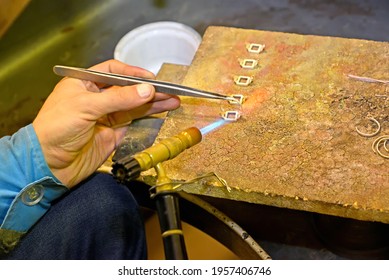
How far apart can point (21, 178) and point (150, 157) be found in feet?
1.04

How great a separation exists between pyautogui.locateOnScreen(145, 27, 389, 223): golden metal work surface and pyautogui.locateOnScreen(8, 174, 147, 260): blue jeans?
0.55ft

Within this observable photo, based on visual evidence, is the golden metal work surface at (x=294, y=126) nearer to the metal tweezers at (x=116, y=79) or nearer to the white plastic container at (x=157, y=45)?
the metal tweezers at (x=116, y=79)

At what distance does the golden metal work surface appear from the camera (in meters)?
0.87

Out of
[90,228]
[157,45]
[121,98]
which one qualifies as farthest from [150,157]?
[157,45]

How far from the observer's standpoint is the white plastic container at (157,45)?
1.62 meters

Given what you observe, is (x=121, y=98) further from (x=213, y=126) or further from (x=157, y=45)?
(x=157, y=45)

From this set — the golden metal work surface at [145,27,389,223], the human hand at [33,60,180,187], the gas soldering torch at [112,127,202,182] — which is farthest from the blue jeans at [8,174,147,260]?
the gas soldering torch at [112,127,202,182]

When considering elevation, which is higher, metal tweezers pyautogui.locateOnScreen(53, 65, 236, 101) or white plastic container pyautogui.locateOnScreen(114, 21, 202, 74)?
white plastic container pyautogui.locateOnScreen(114, 21, 202, 74)

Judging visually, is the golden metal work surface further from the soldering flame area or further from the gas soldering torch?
the gas soldering torch

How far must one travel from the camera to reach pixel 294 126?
95 cm

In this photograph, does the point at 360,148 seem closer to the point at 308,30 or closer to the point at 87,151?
the point at 87,151

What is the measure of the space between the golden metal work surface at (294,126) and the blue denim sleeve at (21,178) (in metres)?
0.25

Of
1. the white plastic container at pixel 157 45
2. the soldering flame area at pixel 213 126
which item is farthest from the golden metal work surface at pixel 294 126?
the white plastic container at pixel 157 45
